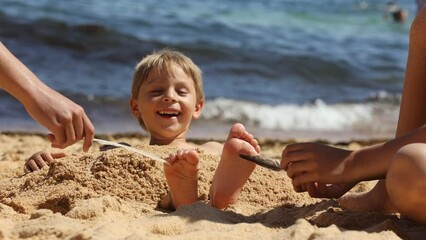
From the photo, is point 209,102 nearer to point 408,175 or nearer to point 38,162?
point 38,162

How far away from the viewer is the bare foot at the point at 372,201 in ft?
9.97

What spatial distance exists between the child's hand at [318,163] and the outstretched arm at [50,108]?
2.36 ft

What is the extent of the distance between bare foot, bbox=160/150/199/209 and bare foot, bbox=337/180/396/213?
0.57 m

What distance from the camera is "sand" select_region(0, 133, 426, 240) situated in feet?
8.55

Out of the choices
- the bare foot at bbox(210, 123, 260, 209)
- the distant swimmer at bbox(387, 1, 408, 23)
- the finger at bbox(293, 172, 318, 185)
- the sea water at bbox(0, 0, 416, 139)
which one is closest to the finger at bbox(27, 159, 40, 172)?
the bare foot at bbox(210, 123, 260, 209)

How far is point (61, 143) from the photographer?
98.2 inches

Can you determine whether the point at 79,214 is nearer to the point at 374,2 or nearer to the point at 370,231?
the point at 370,231

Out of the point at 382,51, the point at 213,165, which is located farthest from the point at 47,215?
the point at 382,51

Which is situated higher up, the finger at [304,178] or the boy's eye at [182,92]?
the boy's eye at [182,92]

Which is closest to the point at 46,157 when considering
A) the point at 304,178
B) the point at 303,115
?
the point at 304,178

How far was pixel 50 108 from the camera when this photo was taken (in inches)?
98.3

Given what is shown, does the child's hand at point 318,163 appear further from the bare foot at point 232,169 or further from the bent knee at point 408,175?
the bare foot at point 232,169

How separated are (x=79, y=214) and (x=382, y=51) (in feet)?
30.8

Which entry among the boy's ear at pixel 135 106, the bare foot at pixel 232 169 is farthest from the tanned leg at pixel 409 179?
the boy's ear at pixel 135 106
